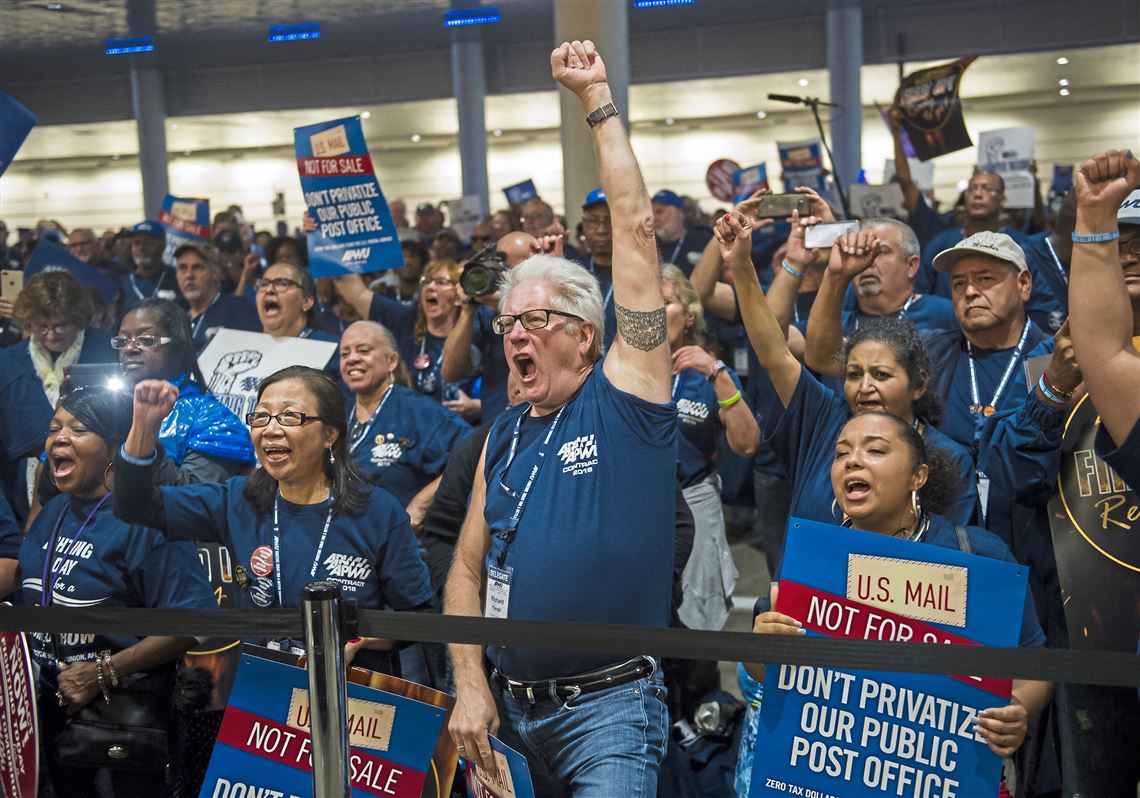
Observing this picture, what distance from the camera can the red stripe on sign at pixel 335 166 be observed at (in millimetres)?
6344

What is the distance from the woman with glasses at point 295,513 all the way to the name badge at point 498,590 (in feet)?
2.17

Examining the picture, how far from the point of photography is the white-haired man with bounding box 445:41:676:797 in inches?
103

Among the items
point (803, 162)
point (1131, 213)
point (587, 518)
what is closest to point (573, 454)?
point (587, 518)

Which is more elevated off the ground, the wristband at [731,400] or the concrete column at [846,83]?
the concrete column at [846,83]

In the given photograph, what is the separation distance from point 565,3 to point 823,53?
1067cm

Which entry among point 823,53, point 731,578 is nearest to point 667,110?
point 823,53

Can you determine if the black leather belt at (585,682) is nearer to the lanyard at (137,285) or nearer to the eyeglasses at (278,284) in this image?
the eyeglasses at (278,284)

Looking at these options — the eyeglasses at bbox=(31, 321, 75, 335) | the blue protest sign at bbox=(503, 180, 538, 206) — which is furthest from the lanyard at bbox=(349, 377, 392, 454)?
the blue protest sign at bbox=(503, 180, 538, 206)

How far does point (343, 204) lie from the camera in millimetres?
6340

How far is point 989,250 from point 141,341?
305 cm

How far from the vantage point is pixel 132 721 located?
3402 millimetres

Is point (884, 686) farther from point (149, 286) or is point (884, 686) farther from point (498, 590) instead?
point (149, 286)

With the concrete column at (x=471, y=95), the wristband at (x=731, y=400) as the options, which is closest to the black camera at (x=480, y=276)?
the wristband at (x=731, y=400)

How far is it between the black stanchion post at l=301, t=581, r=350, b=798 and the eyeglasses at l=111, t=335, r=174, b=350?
2.49m
